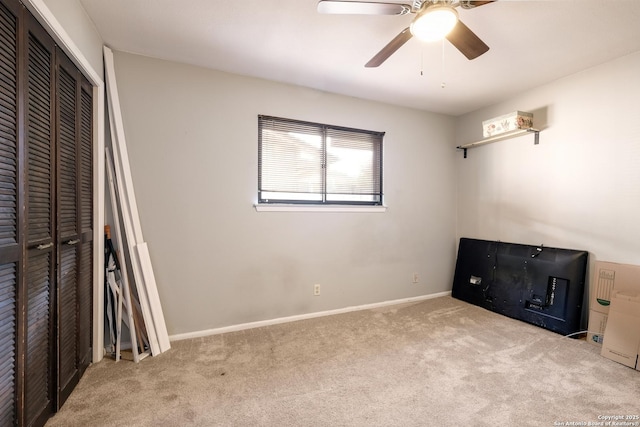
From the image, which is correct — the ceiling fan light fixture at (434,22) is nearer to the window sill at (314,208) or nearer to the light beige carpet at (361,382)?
the window sill at (314,208)

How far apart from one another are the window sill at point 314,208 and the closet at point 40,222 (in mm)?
1398

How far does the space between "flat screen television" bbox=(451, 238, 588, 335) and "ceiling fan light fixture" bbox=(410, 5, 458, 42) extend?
2572mm

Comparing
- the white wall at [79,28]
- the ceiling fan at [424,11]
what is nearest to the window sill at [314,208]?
the white wall at [79,28]

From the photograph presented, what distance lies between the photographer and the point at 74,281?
5.95 ft

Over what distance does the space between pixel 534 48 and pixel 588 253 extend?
1.97 metres

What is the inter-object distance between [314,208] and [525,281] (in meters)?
2.43

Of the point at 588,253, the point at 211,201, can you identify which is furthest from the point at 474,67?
the point at 211,201

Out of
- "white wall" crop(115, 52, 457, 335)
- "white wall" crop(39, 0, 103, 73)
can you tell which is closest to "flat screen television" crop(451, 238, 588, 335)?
"white wall" crop(115, 52, 457, 335)

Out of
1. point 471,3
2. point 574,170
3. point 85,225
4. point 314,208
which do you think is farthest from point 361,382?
point 574,170

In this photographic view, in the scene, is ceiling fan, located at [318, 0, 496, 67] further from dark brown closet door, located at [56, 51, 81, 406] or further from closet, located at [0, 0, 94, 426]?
dark brown closet door, located at [56, 51, 81, 406]

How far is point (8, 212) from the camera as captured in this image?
3.89 ft

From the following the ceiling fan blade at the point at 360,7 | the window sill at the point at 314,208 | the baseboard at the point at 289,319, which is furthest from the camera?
the window sill at the point at 314,208

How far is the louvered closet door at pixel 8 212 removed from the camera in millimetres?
1144

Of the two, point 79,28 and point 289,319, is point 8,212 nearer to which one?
point 79,28
